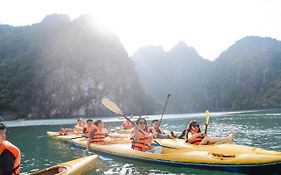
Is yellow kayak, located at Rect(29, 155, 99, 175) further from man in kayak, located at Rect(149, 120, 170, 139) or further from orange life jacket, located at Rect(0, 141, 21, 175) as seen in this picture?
man in kayak, located at Rect(149, 120, 170, 139)

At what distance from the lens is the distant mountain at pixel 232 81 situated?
13593cm

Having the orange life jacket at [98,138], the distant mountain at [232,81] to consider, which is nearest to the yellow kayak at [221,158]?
the orange life jacket at [98,138]

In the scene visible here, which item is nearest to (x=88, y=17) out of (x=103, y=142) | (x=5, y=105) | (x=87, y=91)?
(x=87, y=91)

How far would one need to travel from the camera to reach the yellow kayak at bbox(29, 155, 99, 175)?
740cm

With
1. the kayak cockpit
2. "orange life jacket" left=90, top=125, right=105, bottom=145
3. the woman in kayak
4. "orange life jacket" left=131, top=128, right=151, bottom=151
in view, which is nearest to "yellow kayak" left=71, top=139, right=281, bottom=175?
"orange life jacket" left=131, top=128, right=151, bottom=151

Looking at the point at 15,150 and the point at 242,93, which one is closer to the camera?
the point at 15,150

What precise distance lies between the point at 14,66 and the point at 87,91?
21.8 metres

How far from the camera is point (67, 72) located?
92188 millimetres

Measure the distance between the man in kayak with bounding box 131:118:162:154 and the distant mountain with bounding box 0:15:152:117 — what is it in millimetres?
76218

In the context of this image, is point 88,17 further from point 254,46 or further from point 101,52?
point 254,46

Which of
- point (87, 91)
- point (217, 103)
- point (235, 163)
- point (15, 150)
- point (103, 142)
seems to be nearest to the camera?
point (15, 150)

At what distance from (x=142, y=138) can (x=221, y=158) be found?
304 centimetres

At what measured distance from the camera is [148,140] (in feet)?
37.1

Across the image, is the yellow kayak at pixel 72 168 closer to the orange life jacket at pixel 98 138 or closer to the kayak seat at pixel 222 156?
the kayak seat at pixel 222 156
